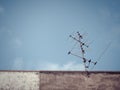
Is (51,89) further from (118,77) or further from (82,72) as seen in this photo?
(118,77)

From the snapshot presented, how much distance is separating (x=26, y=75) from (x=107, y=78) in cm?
716

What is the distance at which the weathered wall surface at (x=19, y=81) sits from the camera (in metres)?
14.3

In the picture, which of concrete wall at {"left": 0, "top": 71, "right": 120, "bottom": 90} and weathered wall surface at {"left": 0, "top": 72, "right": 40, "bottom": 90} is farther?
weathered wall surface at {"left": 0, "top": 72, "right": 40, "bottom": 90}

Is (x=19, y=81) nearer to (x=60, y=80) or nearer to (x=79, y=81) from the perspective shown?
(x=60, y=80)

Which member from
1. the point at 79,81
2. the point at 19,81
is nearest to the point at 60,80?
the point at 79,81

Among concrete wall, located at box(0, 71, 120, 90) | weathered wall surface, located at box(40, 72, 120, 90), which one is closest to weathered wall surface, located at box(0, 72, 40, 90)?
concrete wall, located at box(0, 71, 120, 90)

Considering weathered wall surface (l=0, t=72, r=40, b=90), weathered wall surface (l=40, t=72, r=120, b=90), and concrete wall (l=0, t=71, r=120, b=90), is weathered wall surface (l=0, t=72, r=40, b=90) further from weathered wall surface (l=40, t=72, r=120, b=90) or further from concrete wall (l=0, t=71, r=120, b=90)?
weathered wall surface (l=40, t=72, r=120, b=90)

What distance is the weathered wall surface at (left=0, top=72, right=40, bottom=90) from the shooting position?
14.3 m

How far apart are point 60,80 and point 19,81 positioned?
3.62 meters

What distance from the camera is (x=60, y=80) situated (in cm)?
1438

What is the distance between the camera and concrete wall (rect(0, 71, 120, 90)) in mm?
14211

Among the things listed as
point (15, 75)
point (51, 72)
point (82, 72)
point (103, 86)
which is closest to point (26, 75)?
point (15, 75)

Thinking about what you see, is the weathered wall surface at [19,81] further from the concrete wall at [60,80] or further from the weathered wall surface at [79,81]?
the weathered wall surface at [79,81]

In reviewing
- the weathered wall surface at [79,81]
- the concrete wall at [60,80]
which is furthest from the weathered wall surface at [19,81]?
the weathered wall surface at [79,81]
